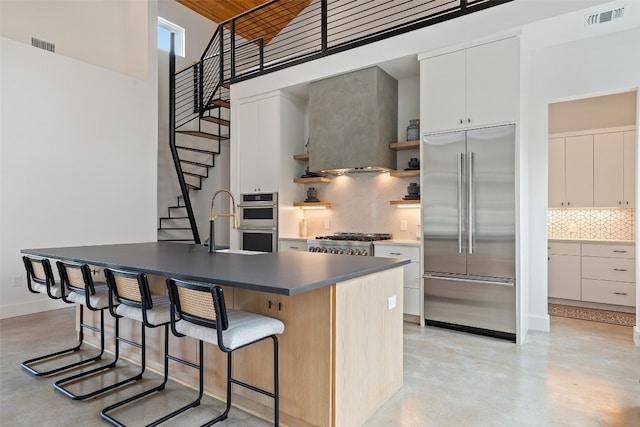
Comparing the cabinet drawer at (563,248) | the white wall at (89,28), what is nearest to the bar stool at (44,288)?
the white wall at (89,28)

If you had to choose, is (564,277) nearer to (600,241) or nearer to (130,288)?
(600,241)

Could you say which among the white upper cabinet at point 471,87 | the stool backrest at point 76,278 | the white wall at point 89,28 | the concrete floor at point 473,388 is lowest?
the concrete floor at point 473,388

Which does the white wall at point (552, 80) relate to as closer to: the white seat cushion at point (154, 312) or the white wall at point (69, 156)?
the white seat cushion at point (154, 312)

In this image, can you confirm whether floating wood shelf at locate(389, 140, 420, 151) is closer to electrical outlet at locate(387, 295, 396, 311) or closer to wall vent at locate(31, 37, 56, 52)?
electrical outlet at locate(387, 295, 396, 311)

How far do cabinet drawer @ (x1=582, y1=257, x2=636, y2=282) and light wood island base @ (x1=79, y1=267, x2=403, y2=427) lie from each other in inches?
151

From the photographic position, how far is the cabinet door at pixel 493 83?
366 cm

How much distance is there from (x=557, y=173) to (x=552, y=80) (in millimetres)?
1773

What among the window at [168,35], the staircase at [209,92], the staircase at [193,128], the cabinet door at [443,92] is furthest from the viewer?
the window at [168,35]

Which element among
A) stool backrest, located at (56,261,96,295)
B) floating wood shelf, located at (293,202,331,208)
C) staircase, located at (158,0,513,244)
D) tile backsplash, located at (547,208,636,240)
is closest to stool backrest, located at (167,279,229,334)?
stool backrest, located at (56,261,96,295)

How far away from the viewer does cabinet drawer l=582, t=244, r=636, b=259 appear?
15.6 ft

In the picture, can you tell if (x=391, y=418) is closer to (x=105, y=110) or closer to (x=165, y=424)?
(x=165, y=424)

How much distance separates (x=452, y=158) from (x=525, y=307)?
5.66ft

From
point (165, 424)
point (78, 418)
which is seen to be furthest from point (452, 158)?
point (78, 418)

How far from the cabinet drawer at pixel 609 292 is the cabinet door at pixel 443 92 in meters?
2.96
